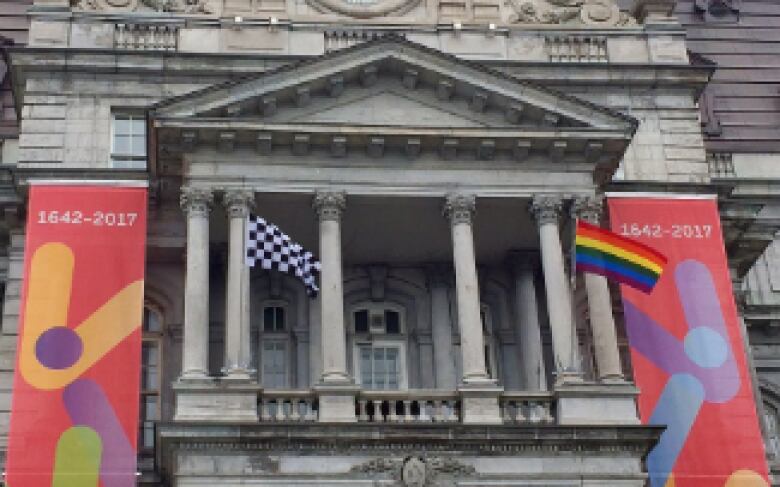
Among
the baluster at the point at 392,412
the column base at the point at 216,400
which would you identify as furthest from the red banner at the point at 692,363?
the column base at the point at 216,400

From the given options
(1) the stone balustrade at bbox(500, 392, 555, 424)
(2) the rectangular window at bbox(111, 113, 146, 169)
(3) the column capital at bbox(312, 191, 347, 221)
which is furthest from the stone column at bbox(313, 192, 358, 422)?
(2) the rectangular window at bbox(111, 113, 146, 169)

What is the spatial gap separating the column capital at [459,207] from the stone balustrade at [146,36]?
8.61m

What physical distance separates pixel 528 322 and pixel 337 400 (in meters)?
6.58

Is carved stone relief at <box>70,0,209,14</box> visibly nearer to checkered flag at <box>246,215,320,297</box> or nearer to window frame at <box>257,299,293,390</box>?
window frame at <box>257,299,293,390</box>

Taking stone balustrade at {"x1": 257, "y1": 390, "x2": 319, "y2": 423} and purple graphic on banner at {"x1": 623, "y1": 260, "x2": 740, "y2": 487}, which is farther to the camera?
purple graphic on banner at {"x1": 623, "y1": 260, "x2": 740, "y2": 487}

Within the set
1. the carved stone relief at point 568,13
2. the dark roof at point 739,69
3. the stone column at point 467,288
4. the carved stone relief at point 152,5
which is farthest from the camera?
the dark roof at point 739,69

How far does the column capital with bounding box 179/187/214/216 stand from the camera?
26531 mm

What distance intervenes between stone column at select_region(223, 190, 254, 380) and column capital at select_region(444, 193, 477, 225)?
4172mm

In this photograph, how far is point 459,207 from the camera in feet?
89.6

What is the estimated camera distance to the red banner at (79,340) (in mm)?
24547

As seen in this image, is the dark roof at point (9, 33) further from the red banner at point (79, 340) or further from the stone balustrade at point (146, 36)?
the red banner at point (79, 340)

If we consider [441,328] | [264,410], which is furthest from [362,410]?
[441,328]

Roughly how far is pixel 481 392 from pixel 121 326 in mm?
7422

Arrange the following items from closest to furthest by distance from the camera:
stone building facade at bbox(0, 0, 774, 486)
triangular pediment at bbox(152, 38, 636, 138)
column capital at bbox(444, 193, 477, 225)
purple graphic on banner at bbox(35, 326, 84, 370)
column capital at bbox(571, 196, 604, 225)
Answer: stone building facade at bbox(0, 0, 774, 486)
purple graphic on banner at bbox(35, 326, 84, 370)
column capital at bbox(444, 193, 477, 225)
triangular pediment at bbox(152, 38, 636, 138)
column capital at bbox(571, 196, 604, 225)
